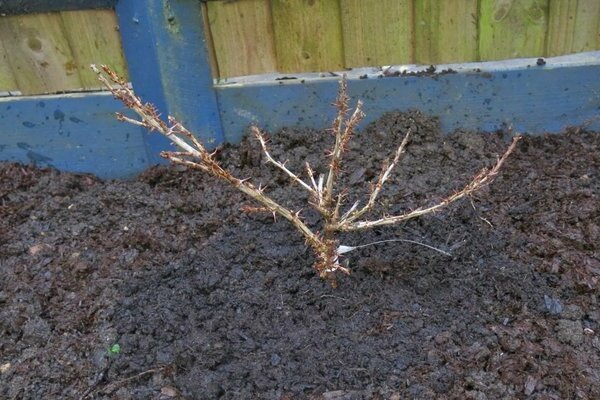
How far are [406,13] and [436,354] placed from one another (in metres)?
1.30

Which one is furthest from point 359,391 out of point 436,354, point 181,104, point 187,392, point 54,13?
point 54,13

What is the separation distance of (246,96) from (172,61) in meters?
0.30

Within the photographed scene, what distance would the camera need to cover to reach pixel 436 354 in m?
1.77

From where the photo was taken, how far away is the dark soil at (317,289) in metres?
1.76

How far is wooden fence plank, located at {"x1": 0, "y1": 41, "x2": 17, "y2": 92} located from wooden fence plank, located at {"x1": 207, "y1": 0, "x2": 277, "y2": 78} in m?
0.83

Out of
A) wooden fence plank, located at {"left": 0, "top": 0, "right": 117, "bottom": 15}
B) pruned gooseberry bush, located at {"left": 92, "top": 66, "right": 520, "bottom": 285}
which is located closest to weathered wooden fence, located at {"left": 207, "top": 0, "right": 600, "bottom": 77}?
wooden fence plank, located at {"left": 0, "top": 0, "right": 117, "bottom": 15}

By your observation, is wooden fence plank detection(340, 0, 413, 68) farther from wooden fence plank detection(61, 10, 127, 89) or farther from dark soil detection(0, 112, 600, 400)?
wooden fence plank detection(61, 10, 127, 89)

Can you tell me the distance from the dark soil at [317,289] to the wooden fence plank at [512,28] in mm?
319

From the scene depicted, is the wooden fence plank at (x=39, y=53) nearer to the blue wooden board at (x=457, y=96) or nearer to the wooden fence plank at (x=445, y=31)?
the blue wooden board at (x=457, y=96)

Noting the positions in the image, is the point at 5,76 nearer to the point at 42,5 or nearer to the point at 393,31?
the point at 42,5

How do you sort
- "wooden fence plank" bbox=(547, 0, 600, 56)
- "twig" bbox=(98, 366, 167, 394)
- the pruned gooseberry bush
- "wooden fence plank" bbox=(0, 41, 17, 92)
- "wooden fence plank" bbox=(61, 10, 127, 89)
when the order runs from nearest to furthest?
the pruned gooseberry bush
"twig" bbox=(98, 366, 167, 394)
"wooden fence plank" bbox=(547, 0, 600, 56)
"wooden fence plank" bbox=(61, 10, 127, 89)
"wooden fence plank" bbox=(0, 41, 17, 92)

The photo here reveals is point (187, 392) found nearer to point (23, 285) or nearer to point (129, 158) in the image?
point (23, 285)

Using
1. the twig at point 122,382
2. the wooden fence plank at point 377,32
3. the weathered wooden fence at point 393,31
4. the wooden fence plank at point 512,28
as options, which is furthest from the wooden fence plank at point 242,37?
the twig at point 122,382

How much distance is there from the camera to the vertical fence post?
97.0 inches
